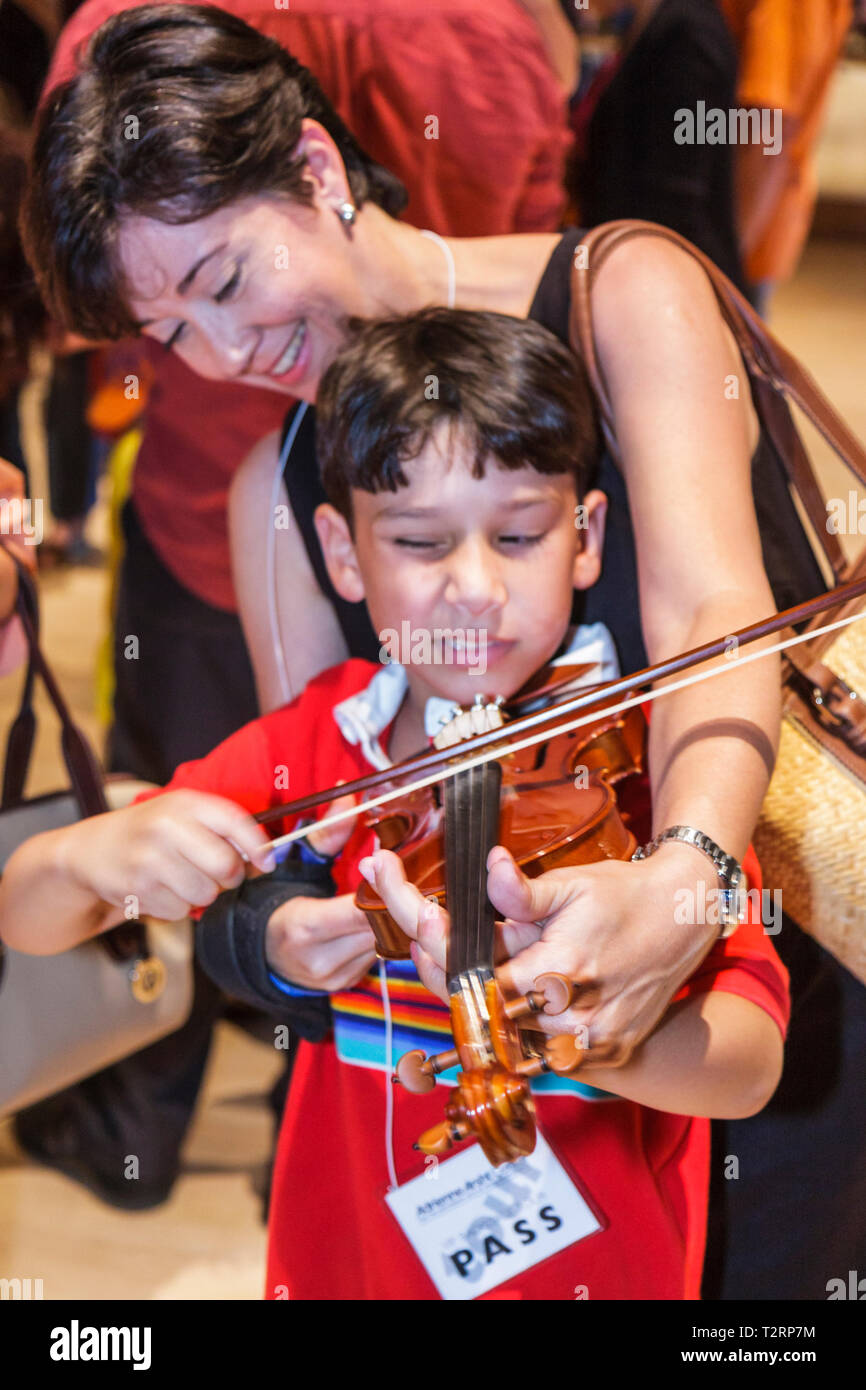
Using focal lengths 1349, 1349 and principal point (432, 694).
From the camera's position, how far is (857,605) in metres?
0.87

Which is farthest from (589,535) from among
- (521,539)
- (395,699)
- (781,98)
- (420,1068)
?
(781,98)

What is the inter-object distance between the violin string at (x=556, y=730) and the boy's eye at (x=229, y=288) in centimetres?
37

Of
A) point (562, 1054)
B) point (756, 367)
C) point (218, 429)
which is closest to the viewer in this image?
point (562, 1054)

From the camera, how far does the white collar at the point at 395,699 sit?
2.97ft

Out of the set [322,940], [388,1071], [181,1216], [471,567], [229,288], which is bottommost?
[181,1216]

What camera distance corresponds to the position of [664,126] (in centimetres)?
124

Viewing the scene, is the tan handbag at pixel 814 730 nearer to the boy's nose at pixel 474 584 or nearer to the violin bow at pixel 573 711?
the violin bow at pixel 573 711

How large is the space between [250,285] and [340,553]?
0.64 ft

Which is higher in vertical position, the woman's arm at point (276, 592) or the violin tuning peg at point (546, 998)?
the violin tuning peg at point (546, 998)

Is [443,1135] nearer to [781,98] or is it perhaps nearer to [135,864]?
[135,864]

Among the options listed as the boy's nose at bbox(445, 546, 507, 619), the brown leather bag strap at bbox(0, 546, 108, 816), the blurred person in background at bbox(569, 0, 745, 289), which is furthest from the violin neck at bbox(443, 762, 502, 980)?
the blurred person in background at bbox(569, 0, 745, 289)

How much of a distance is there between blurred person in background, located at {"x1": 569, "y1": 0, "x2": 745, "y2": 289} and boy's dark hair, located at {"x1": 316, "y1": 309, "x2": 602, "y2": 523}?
1.20ft

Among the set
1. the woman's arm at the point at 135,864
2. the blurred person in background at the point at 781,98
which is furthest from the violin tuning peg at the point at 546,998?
the blurred person in background at the point at 781,98

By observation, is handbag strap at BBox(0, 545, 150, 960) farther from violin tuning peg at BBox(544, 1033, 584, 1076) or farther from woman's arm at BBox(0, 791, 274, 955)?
violin tuning peg at BBox(544, 1033, 584, 1076)
